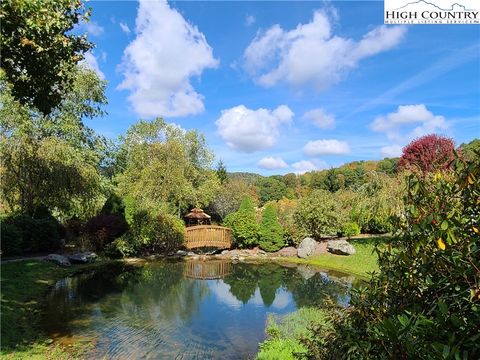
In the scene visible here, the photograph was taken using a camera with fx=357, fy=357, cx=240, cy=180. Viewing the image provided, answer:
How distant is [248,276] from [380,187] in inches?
283

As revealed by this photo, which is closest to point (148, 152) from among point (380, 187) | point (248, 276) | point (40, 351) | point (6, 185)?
point (6, 185)

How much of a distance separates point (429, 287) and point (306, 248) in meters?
16.6

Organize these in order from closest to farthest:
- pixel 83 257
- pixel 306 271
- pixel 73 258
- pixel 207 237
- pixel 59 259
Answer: pixel 59 259
pixel 73 258
pixel 83 257
pixel 306 271
pixel 207 237

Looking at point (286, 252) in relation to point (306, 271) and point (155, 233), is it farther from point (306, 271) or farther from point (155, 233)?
point (155, 233)

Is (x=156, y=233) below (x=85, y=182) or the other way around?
below

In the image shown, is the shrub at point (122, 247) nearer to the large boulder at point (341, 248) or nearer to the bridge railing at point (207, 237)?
the bridge railing at point (207, 237)

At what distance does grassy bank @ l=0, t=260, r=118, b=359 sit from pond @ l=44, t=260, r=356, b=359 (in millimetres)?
380

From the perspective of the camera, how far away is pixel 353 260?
52.0 feet

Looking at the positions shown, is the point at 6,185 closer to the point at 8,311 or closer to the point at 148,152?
the point at 8,311

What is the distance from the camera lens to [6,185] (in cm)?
1452

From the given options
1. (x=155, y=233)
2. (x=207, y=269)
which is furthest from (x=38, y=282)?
(x=155, y=233)

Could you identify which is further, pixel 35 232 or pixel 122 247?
pixel 122 247

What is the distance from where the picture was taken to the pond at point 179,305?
728 cm

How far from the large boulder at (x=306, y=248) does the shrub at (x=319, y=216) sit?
1080mm
